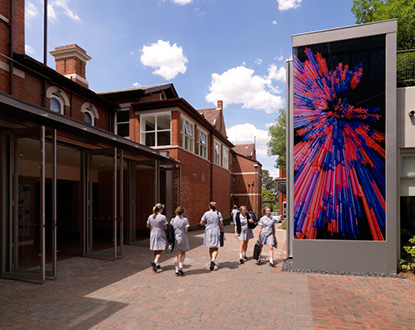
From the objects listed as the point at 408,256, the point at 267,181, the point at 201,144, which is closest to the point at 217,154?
the point at 201,144

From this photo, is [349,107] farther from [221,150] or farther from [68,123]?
A: [221,150]

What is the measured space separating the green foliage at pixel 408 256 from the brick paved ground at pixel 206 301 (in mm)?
596

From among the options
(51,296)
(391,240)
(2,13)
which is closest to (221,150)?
(2,13)

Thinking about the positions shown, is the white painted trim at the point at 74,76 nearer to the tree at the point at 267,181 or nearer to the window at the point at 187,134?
the window at the point at 187,134

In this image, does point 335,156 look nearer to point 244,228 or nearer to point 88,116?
point 244,228

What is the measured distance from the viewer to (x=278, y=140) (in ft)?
117

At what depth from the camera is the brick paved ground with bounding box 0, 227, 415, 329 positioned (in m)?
4.38

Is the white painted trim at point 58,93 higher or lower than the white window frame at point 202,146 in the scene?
higher

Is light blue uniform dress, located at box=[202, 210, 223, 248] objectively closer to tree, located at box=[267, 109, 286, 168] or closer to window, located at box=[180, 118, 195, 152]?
window, located at box=[180, 118, 195, 152]

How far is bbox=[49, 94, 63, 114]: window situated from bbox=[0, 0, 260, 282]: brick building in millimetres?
46

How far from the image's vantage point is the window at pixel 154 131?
16.6m

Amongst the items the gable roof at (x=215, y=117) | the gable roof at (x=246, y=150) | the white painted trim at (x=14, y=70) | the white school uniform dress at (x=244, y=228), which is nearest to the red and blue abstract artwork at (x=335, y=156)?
the white school uniform dress at (x=244, y=228)

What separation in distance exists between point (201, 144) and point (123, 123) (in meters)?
5.34

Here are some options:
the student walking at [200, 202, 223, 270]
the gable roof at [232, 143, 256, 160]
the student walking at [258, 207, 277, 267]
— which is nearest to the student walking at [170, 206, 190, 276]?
the student walking at [200, 202, 223, 270]
